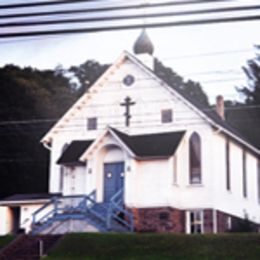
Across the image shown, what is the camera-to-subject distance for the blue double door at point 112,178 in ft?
128

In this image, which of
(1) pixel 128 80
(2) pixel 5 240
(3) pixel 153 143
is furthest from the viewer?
(1) pixel 128 80

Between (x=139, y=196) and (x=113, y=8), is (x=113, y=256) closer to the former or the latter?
(x=139, y=196)

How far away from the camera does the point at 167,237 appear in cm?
3078

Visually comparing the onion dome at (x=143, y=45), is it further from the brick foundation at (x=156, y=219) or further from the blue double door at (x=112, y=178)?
the brick foundation at (x=156, y=219)

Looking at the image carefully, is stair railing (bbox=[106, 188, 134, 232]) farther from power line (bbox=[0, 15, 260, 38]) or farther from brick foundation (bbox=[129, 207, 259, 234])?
power line (bbox=[0, 15, 260, 38])

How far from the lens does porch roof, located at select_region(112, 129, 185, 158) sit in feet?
124

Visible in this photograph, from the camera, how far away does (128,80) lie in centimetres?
4119

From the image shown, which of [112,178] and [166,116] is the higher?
[166,116]

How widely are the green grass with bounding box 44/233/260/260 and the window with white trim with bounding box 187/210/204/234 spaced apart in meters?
7.66

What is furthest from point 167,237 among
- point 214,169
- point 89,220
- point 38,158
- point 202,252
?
point 38,158

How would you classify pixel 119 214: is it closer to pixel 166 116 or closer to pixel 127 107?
pixel 166 116

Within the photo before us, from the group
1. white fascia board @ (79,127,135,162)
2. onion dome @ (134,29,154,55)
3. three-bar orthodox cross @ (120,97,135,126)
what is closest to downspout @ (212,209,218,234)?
white fascia board @ (79,127,135,162)

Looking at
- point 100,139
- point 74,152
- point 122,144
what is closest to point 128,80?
point 100,139

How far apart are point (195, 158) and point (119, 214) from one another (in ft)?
15.8
